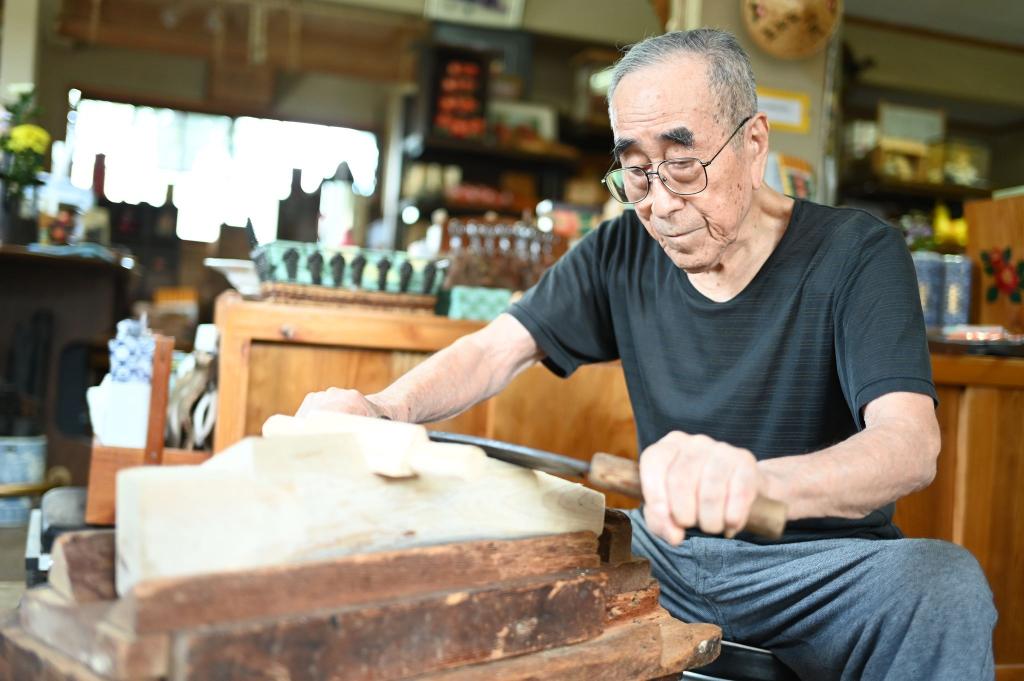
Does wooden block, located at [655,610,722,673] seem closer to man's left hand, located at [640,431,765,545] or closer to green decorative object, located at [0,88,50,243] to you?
man's left hand, located at [640,431,765,545]

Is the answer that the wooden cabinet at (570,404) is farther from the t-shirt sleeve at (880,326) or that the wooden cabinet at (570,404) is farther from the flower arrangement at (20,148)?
the flower arrangement at (20,148)

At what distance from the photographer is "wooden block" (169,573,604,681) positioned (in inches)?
28.7

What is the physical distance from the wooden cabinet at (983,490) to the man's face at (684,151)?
1.05 m

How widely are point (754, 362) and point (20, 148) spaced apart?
11.7 ft

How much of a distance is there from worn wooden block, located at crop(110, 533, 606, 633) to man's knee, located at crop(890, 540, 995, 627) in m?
0.42

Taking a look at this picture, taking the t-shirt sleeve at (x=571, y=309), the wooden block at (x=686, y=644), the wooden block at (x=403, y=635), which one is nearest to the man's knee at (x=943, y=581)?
the wooden block at (x=686, y=644)

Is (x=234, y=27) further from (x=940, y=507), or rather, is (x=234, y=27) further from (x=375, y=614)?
(x=375, y=614)

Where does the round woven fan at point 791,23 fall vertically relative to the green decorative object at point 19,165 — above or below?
above

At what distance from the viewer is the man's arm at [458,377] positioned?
1.43 m

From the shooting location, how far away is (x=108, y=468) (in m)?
2.11

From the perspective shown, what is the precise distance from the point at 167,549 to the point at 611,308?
1043mm

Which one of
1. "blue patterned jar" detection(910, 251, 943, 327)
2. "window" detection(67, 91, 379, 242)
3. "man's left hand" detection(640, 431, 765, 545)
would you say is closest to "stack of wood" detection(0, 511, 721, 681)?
"man's left hand" detection(640, 431, 765, 545)

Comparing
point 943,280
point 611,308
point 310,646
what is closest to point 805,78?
point 943,280

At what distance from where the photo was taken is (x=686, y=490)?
2.81ft
